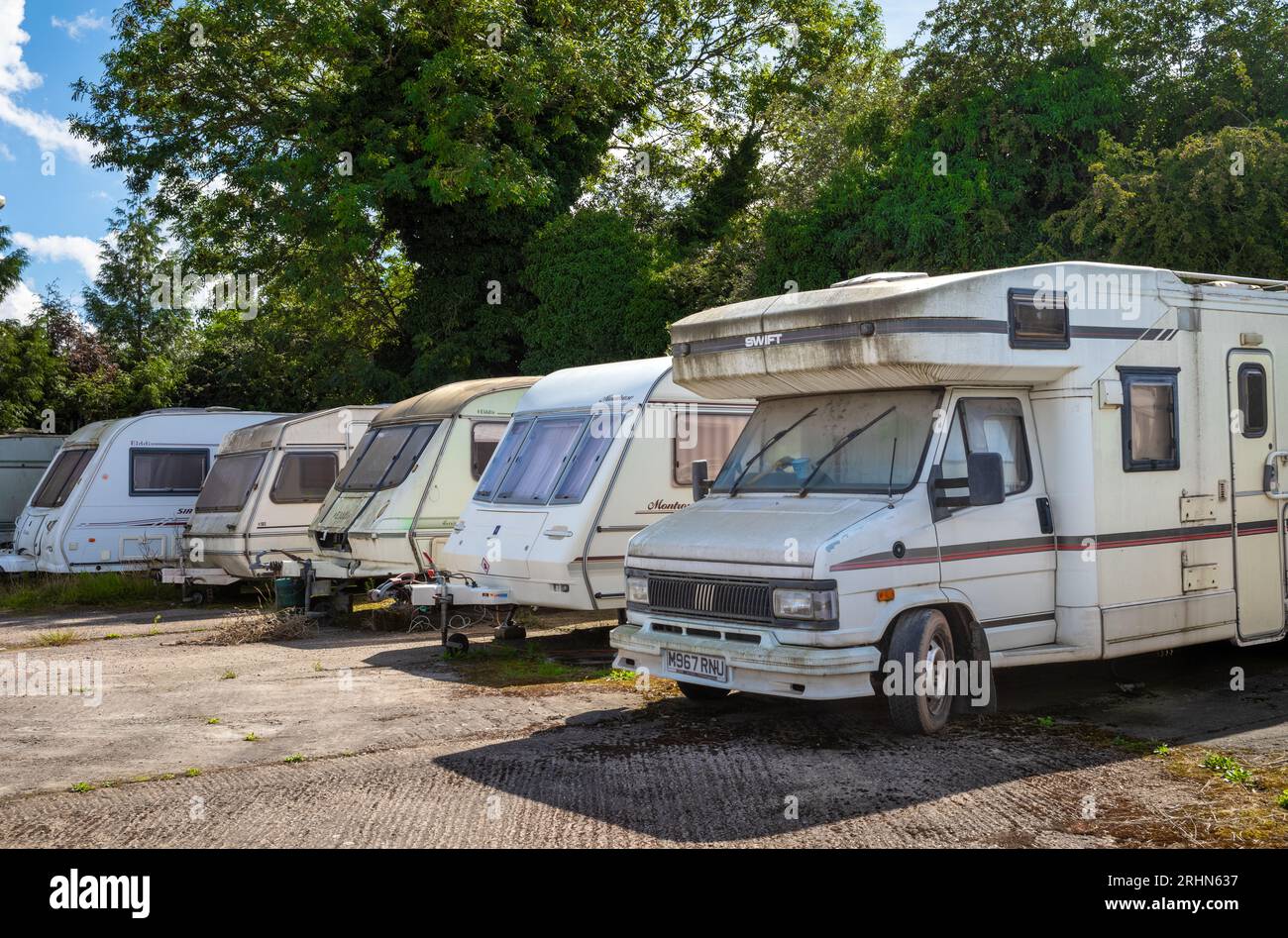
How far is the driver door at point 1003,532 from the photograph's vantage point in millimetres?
8297

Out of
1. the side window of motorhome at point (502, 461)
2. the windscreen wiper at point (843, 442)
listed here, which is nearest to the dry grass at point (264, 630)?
the side window of motorhome at point (502, 461)

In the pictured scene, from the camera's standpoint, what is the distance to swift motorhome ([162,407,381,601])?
17062mm

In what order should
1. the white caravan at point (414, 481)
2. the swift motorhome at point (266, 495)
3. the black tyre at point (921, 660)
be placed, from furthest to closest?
the swift motorhome at point (266, 495) < the white caravan at point (414, 481) < the black tyre at point (921, 660)

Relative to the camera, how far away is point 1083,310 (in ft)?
29.2

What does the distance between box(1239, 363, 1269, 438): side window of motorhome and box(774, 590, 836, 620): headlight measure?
441 centimetres

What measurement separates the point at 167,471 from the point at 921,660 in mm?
14831

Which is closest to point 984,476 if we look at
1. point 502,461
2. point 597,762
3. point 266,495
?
point 597,762

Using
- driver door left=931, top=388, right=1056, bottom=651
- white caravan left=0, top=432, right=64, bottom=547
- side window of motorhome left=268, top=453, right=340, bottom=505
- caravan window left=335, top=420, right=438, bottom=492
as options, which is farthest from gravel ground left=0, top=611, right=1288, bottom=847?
white caravan left=0, top=432, right=64, bottom=547

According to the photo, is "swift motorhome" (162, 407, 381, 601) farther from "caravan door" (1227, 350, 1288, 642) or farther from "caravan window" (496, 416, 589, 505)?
"caravan door" (1227, 350, 1288, 642)

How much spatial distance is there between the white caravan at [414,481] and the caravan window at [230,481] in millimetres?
2151

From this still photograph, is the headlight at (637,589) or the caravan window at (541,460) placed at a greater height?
the caravan window at (541,460)

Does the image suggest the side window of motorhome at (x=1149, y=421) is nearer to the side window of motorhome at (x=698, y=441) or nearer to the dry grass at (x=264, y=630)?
the side window of motorhome at (x=698, y=441)

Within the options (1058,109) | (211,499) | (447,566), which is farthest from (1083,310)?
(211,499)

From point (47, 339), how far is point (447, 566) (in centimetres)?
2722
